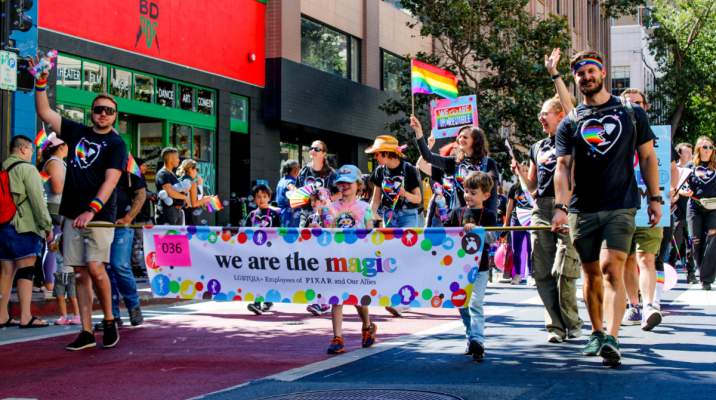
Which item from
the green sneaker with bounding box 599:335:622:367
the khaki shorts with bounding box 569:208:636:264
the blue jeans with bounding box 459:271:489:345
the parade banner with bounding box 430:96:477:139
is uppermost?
the parade banner with bounding box 430:96:477:139

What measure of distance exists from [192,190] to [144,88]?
4.86m

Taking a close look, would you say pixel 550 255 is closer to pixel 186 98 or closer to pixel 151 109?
pixel 151 109

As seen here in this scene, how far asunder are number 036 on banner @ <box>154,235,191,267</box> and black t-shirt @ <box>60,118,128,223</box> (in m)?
0.60

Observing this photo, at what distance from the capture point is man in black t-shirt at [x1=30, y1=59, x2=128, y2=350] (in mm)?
6562

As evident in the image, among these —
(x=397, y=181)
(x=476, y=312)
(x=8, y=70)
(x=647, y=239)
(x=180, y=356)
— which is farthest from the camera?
(x=397, y=181)

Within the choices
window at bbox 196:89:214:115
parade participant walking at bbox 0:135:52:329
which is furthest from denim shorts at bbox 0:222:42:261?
window at bbox 196:89:214:115

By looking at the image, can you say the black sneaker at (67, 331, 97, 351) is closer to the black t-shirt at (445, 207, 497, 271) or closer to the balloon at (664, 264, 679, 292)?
the black t-shirt at (445, 207, 497, 271)

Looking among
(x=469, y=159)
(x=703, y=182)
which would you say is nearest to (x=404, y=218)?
(x=469, y=159)

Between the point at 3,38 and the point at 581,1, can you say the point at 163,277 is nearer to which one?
the point at 3,38

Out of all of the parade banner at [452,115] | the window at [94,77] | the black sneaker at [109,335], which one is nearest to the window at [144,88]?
the window at [94,77]

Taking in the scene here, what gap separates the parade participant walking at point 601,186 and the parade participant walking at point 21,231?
5462mm

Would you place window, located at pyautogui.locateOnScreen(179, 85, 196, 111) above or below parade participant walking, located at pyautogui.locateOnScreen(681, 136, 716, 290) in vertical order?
above

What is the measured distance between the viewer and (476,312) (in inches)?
229

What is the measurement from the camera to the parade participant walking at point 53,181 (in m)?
8.85
